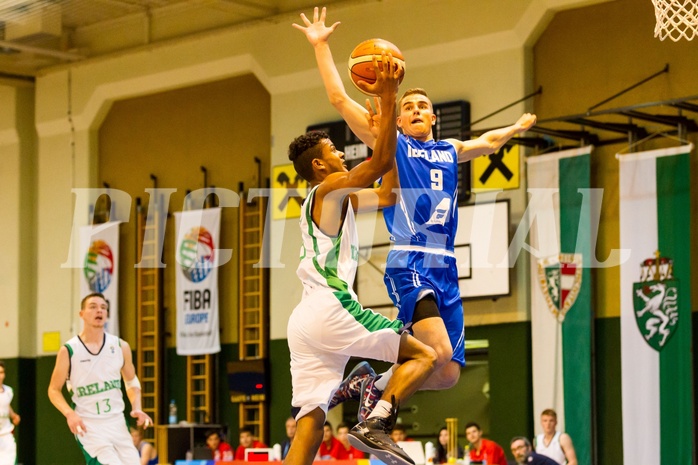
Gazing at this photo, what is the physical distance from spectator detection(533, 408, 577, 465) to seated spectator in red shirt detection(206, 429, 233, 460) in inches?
204

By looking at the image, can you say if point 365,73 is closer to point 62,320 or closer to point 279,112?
point 279,112

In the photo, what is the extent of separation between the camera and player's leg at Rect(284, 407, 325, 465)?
6328mm

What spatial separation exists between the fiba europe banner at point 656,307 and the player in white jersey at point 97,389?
6782 mm

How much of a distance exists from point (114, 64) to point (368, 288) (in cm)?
759

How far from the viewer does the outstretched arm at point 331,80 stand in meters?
6.90

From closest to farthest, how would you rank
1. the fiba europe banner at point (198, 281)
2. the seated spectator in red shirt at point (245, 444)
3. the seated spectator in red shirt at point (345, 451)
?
the seated spectator in red shirt at point (345, 451) → the seated spectator in red shirt at point (245, 444) → the fiba europe banner at point (198, 281)

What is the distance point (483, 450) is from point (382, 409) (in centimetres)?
811

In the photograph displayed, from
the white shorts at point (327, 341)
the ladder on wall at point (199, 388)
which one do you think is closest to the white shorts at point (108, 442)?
the white shorts at point (327, 341)

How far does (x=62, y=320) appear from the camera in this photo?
71.9 ft

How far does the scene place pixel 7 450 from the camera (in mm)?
12633

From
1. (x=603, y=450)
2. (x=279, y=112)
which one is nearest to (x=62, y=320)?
(x=279, y=112)

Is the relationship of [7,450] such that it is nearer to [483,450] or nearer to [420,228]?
[483,450]

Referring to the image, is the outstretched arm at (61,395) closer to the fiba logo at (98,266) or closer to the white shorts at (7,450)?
the white shorts at (7,450)

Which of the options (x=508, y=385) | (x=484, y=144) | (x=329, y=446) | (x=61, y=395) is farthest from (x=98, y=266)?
(x=484, y=144)
